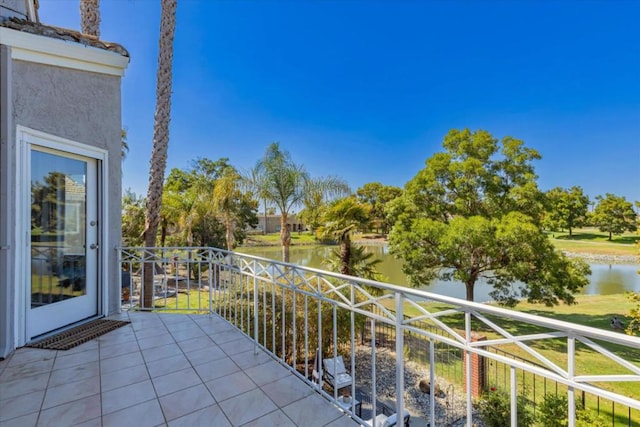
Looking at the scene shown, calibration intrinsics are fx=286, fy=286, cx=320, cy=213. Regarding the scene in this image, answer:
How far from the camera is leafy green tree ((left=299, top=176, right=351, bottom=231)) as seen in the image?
10.2 metres

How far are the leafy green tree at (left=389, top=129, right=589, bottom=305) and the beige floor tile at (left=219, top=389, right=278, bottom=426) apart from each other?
353 inches

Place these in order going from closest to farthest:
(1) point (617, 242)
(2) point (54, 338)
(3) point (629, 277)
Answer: (2) point (54, 338) < (3) point (629, 277) < (1) point (617, 242)

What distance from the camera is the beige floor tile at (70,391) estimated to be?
2.05 metres

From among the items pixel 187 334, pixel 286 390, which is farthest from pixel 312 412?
pixel 187 334

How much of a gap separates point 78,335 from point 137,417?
1925 millimetres

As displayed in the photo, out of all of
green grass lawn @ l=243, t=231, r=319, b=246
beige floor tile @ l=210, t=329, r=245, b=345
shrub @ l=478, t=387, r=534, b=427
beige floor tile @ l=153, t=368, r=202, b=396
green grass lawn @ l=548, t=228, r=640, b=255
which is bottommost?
shrub @ l=478, t=387, r=534, b=427

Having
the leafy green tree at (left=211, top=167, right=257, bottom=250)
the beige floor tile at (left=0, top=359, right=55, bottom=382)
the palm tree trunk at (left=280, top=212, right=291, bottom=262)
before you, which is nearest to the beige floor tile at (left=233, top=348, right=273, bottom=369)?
the beige floor tile at (left=0, top=359, right=55, bottom=382)

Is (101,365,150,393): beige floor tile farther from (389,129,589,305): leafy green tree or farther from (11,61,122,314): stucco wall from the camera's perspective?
(389,129,589,305): leafy green tree

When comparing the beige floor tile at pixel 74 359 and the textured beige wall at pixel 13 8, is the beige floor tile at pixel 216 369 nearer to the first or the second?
the beige floor tile at pixel 74 359

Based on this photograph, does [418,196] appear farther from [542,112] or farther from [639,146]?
[639,146]

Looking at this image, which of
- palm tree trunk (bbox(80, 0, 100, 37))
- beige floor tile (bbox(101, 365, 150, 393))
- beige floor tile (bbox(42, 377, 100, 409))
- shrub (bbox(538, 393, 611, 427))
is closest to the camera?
beige floor tile (bbox(42, 377, 100, 409))

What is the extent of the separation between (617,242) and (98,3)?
40805 mm

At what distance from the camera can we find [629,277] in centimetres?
1702

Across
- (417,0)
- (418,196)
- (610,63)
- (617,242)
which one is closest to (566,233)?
(617,242)
